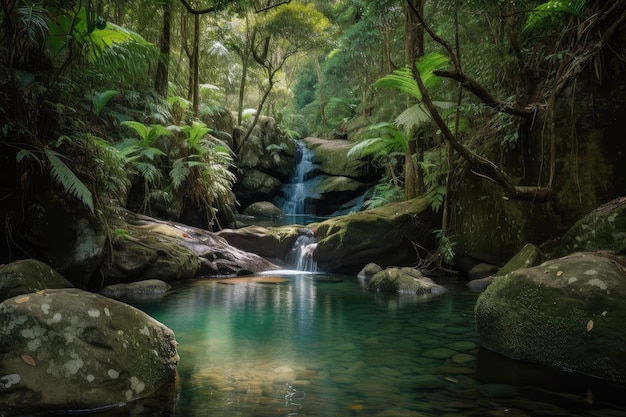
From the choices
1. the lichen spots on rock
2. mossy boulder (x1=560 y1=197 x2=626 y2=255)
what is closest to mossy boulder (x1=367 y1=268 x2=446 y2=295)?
mossy boulder (x1=560 y1=197 x2=626 y2=255)

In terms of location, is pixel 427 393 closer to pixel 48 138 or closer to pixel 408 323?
pixel 408 323

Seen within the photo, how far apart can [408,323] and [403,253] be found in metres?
3.54

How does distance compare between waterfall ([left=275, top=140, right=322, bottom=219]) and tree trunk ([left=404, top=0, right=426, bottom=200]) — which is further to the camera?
waterfall ([left=275, top=140, right=322, bottom=219])

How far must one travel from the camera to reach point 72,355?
106 inches

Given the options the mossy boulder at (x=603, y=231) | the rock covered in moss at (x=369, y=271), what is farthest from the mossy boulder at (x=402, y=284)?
the mossy boulder at (x=603, y=231)

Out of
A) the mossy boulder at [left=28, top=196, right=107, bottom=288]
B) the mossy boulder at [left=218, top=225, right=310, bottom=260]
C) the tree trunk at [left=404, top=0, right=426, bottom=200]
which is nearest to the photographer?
the mossy boulder at [left=28, top=196, right=107, bottom=288]

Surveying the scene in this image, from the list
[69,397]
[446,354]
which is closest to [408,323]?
[446,354]

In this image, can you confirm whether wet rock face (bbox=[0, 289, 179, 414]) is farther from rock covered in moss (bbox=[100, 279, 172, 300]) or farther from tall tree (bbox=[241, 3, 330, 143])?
tall tree (bbox=[241, 3, 330, 143])

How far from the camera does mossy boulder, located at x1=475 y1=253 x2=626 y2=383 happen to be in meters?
3.27

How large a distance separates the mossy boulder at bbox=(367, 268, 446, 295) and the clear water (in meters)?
0.61

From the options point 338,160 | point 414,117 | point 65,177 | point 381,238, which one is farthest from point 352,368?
point 338,160

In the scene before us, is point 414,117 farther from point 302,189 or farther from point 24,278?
point 302,189

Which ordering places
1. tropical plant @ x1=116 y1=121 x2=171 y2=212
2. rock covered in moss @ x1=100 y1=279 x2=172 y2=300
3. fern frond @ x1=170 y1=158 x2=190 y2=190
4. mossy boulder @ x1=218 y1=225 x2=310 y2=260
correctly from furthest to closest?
1. mossy boulder @ x1=218 y1=225 x2=310 y2=260
2. fern frond @ x1=170 y1=158 x2=190 y2=190
3. tropical plant @ x1=116 y1=121 x2=171 y2=212
4. rock covered in moss @ x1=100 y1=279 x2=172 y2=300

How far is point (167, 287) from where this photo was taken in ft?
22.8
